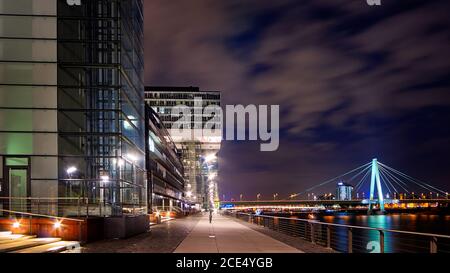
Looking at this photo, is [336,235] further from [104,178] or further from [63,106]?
[63,106]

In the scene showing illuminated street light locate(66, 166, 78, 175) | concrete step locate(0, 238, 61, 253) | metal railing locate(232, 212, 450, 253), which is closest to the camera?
metal railing locate(232, 212, 450, 253)

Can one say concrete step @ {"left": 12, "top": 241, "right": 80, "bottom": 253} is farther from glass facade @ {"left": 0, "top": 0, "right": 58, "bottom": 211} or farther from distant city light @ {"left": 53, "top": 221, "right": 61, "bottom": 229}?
glass facade @ {"left": 0, "top": 0, "right": 58, "bottom": 211}

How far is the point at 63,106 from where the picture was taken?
89.7 feet

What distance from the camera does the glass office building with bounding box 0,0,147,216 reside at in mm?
26391

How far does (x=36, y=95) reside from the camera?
2675 cm

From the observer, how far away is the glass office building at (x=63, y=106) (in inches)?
1039

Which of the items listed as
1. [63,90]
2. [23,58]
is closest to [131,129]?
[63,90]

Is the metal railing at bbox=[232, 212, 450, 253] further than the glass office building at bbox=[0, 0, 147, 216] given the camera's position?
No

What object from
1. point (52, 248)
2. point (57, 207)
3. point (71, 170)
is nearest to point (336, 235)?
point (71, 170)

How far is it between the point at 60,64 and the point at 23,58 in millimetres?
1819

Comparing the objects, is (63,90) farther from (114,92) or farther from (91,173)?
(91,173)

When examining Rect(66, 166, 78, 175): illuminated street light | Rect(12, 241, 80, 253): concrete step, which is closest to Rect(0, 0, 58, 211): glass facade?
Rect(66, 166, 78, 175): illuminated street light
